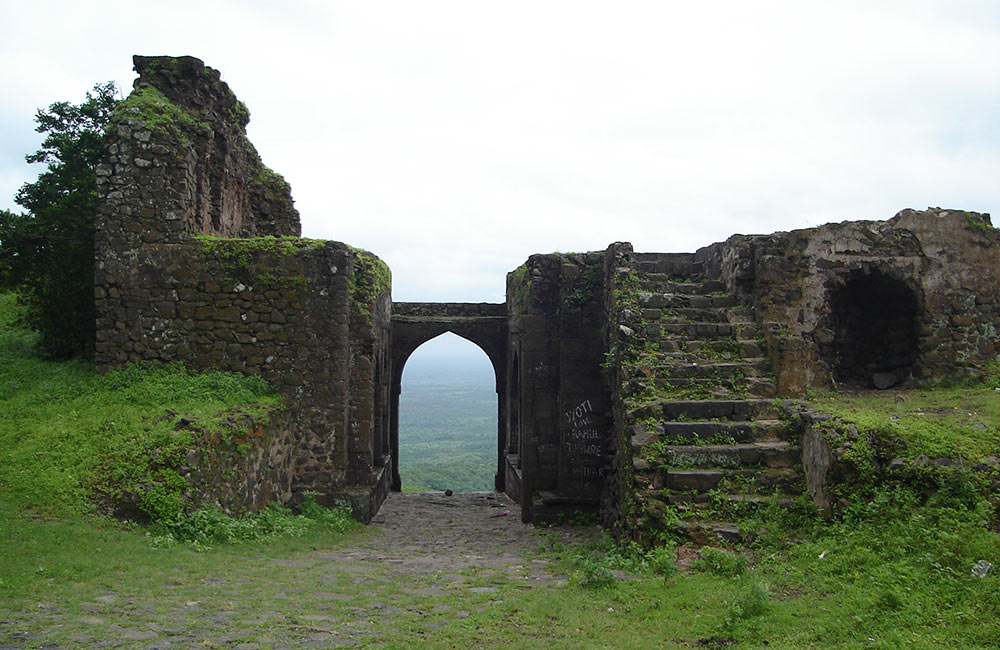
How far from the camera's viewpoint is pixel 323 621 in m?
5.48

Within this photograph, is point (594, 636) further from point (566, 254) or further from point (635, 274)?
point (566, 254)

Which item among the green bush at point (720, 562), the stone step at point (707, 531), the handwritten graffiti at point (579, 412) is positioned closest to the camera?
the green bush at point (720, 562)

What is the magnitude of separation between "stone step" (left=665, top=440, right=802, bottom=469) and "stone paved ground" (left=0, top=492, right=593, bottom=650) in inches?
78.2

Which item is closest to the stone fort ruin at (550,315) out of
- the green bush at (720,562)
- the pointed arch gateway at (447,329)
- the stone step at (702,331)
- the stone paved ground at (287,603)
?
the stone step at (702,331)

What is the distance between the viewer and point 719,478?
7.81 metres

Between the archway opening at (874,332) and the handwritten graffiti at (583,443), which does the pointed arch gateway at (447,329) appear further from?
the archway opening at (874,332)

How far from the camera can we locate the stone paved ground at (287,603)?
4867 mm

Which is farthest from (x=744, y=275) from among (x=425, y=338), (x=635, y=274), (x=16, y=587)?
(x=425, y=338)

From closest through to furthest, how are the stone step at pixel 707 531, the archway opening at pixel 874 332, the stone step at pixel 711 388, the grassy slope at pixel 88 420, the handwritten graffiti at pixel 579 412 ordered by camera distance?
1. the stone step at pixel 707 531
2. the grassy slope at pixel 88 420
3. the stone step at pixel 711 388
4. the archway opening at pixel 874 332
5. the handwritten graffiti at pixel 579 412

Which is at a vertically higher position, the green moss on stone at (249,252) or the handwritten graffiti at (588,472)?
the green moss on stone at (249,252)

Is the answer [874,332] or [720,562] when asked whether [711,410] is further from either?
[874,332]

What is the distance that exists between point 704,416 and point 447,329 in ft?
43.3

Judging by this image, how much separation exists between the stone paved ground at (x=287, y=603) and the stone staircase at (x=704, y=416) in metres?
1.69

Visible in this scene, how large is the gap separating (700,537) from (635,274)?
5.55 meters
